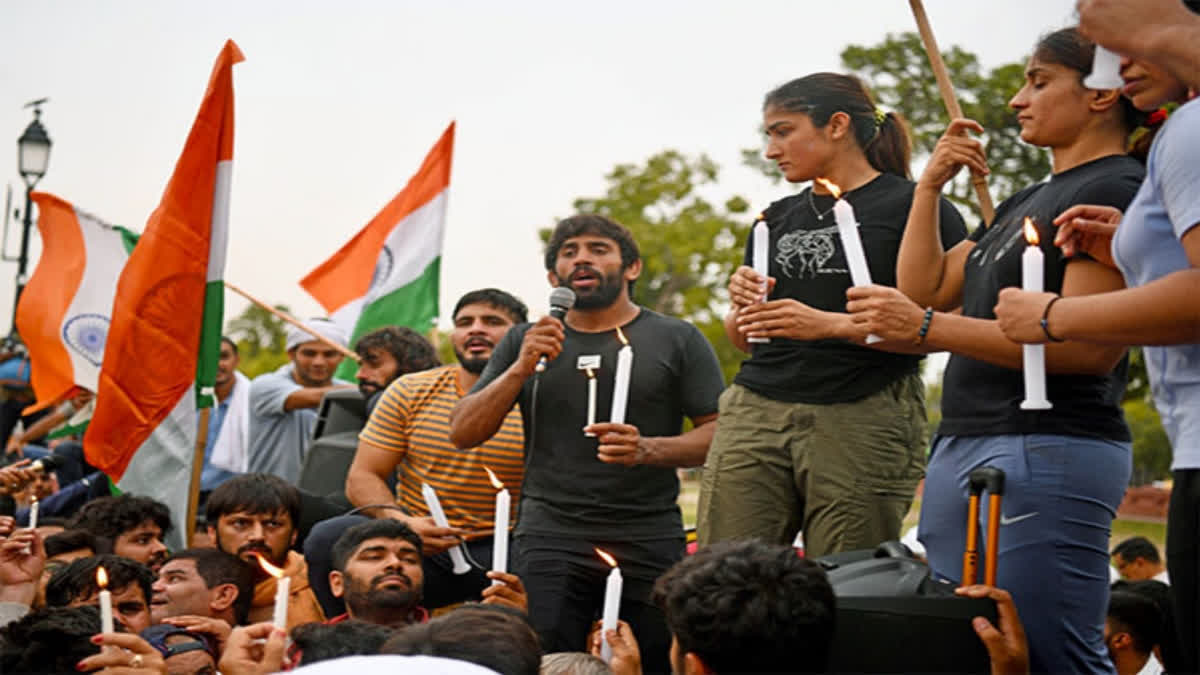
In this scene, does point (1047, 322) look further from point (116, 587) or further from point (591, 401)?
point (116, 587)

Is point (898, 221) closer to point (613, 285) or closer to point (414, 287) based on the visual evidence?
point (613, 285)

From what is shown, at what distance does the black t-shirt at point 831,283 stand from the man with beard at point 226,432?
4.58 metres

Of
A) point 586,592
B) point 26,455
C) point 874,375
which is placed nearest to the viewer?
point 874,375

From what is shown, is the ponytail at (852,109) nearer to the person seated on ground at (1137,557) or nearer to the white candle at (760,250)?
the white candle at (760,250)

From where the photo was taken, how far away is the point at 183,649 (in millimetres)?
3865

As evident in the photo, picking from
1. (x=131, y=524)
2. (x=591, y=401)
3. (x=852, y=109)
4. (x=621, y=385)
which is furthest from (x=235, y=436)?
(x=852, y=109)

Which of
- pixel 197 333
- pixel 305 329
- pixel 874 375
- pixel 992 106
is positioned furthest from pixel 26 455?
pixel 992 106

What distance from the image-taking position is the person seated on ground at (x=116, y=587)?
4508 mm

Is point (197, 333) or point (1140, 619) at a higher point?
point (197, 333)

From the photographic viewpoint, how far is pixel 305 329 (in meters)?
8.63

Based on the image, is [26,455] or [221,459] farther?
[26,455]

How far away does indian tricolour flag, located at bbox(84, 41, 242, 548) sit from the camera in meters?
6.41

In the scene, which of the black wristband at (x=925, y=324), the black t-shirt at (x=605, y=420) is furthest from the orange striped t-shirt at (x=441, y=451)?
the black wristband at (x=925, y=324)

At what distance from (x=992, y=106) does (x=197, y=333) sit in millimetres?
16544
